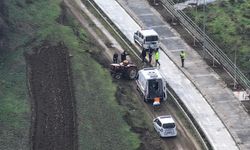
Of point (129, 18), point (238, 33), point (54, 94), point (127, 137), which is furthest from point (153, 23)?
point (127, 137)

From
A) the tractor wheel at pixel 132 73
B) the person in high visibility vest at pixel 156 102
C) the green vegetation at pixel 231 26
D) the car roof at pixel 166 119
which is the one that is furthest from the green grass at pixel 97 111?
the green vegetation at pixel 231 26

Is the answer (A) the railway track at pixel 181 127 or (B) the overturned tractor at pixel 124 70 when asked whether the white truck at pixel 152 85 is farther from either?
(B) the overturned tractor at pixel 124 70

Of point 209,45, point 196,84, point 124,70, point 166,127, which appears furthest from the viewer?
point 209,45

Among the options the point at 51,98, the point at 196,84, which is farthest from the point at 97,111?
the point at 196,84

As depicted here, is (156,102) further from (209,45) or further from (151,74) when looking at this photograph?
(209,45)

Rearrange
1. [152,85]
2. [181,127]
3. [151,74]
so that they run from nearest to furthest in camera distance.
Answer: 1. [181,127]
2. [152,85]
3. [151,74]

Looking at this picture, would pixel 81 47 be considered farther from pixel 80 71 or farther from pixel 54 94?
pixel 54 94

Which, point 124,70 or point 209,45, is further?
point 209,45

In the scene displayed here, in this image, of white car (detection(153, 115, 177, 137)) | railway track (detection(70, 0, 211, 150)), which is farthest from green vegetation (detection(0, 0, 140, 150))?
railway track (detection(70, 0, 211, 150))
